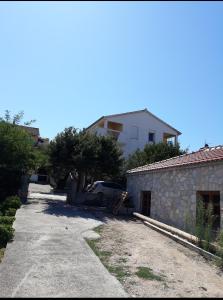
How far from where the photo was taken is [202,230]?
10.8m

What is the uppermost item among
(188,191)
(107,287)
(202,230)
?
(188,191)

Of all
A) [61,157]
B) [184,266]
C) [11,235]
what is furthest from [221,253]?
[61,157]

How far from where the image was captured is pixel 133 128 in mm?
43344

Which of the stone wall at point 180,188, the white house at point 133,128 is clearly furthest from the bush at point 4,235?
the white house at point 133,128

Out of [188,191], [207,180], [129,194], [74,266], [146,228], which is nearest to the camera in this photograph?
[74,266]

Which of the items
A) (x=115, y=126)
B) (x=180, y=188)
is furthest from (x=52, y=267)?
(x=115, y=126)

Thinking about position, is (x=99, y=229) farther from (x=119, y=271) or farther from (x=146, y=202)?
(x=146, y=202)

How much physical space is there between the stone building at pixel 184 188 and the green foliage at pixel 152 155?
31.6 feet

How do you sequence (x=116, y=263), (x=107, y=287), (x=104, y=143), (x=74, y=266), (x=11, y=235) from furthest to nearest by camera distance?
(x=104, y=143), (x=11, y=235), (x=116, y=263), (x=74, y=266), (x=107, y=287)

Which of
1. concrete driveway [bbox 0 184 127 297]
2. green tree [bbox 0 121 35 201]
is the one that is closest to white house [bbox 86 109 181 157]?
green tree [bbox 0 121 35 201]

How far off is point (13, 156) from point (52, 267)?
→ 1551cm

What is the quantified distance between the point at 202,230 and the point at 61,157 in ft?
48.1

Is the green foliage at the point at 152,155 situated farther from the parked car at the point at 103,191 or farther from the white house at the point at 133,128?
the white house at the point at 133,128

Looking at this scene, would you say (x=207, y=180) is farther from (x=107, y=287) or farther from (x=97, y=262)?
(x=107, y=287)
